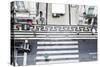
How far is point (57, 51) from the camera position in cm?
155

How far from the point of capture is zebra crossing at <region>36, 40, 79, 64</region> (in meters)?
1.51

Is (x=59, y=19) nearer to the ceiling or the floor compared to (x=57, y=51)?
nearer to the ceiling

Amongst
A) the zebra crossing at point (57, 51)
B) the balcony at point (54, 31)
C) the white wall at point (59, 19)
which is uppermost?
the white wall at point (59, 19)

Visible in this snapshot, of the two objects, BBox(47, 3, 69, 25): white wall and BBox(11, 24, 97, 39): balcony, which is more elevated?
BBox(47, 3, 69, 25): white wall

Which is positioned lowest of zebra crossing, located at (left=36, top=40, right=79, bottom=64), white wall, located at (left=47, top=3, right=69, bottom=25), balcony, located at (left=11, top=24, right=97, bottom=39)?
zebra crossing, located at (left=36, top=40, right=79, bottom=64)

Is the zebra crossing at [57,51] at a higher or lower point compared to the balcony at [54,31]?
lower

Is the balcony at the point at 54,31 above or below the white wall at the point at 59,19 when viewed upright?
below

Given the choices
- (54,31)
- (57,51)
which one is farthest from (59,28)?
(57,51)

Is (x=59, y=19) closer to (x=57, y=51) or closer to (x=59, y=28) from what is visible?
(x=59, y=28)

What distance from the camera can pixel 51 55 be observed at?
153 centimetres

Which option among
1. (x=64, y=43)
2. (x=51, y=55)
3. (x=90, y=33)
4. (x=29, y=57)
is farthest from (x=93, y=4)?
(x=29, y=57)

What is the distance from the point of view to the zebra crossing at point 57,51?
1.51 meters
